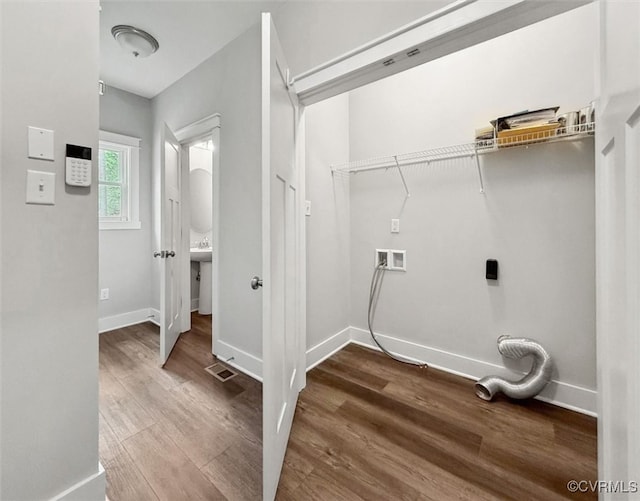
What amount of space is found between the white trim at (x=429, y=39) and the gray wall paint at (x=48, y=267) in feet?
3.47

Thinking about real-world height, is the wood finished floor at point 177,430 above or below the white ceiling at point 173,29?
below

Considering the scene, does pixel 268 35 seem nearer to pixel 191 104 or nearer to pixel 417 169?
pixel 417 169

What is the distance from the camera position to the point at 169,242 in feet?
7.72

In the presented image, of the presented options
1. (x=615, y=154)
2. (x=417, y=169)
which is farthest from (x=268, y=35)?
(x=417, y=169)

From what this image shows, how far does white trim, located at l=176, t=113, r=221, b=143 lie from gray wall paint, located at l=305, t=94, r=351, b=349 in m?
0.89

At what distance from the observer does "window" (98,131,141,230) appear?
3.03 metres

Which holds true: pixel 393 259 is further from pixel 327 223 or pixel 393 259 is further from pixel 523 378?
pixel 523 378

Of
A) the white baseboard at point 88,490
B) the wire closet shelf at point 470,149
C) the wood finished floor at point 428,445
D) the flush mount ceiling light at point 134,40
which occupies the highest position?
the flush mount ceiling light at point 134,40

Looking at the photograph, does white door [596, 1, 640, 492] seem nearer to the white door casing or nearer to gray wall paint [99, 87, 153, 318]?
the white door casing

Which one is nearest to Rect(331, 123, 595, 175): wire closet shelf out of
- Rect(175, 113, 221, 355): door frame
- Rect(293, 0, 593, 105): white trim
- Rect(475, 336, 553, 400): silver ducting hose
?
Rect(293, 0, 593, 105): white trim

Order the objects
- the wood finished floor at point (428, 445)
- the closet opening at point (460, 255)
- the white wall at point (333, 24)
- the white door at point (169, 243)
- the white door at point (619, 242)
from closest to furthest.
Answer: the white door at point (619, 242)
the wood finished floor at point (428, 445)
the white wall at point (333, 24)
the closet opening at point (460, 255)
the white door at point (169, 243)

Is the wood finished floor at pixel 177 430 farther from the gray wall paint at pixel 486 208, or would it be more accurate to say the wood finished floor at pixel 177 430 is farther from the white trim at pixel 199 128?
the white trim at pixel 199 128

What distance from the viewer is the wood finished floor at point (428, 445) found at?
1145 millimetres


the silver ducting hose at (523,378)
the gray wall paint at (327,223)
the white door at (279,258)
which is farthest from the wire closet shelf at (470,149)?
the silver ducting hose at (523,378)
